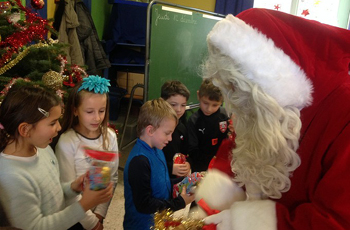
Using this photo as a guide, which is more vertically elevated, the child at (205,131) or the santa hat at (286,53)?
the santa hat at (286,53)

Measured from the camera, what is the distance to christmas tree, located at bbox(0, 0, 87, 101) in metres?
1.81

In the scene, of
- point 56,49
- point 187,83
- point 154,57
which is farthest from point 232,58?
point 187,83

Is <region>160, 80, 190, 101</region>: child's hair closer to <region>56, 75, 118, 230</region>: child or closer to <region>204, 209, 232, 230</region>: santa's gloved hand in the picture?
<region>56, 75, 118, 230</region>: child

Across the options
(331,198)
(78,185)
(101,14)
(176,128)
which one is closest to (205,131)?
(176,128)

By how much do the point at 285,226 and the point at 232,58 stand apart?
515 mm

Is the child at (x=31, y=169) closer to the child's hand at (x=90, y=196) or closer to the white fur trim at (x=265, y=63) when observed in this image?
the child's hand at (x=90, y=196)

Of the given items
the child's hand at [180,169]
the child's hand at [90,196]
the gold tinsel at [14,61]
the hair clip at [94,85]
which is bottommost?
the child's hand at [180,169]

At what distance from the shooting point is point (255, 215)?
83 centimetres

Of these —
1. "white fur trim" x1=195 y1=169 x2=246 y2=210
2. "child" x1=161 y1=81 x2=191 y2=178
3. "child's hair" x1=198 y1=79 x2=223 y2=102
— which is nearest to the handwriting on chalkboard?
"child" x1=161 y1=81 x2=191 y2=178

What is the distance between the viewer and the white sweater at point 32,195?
1.10 m

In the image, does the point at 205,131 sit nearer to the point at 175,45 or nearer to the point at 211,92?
the point at 211,92

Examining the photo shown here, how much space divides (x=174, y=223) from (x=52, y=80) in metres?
1.31

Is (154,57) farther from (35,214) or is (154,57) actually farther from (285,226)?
(285,226)

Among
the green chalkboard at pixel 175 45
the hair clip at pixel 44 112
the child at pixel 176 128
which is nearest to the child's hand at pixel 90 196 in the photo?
the hair clip at pixel 44 112
